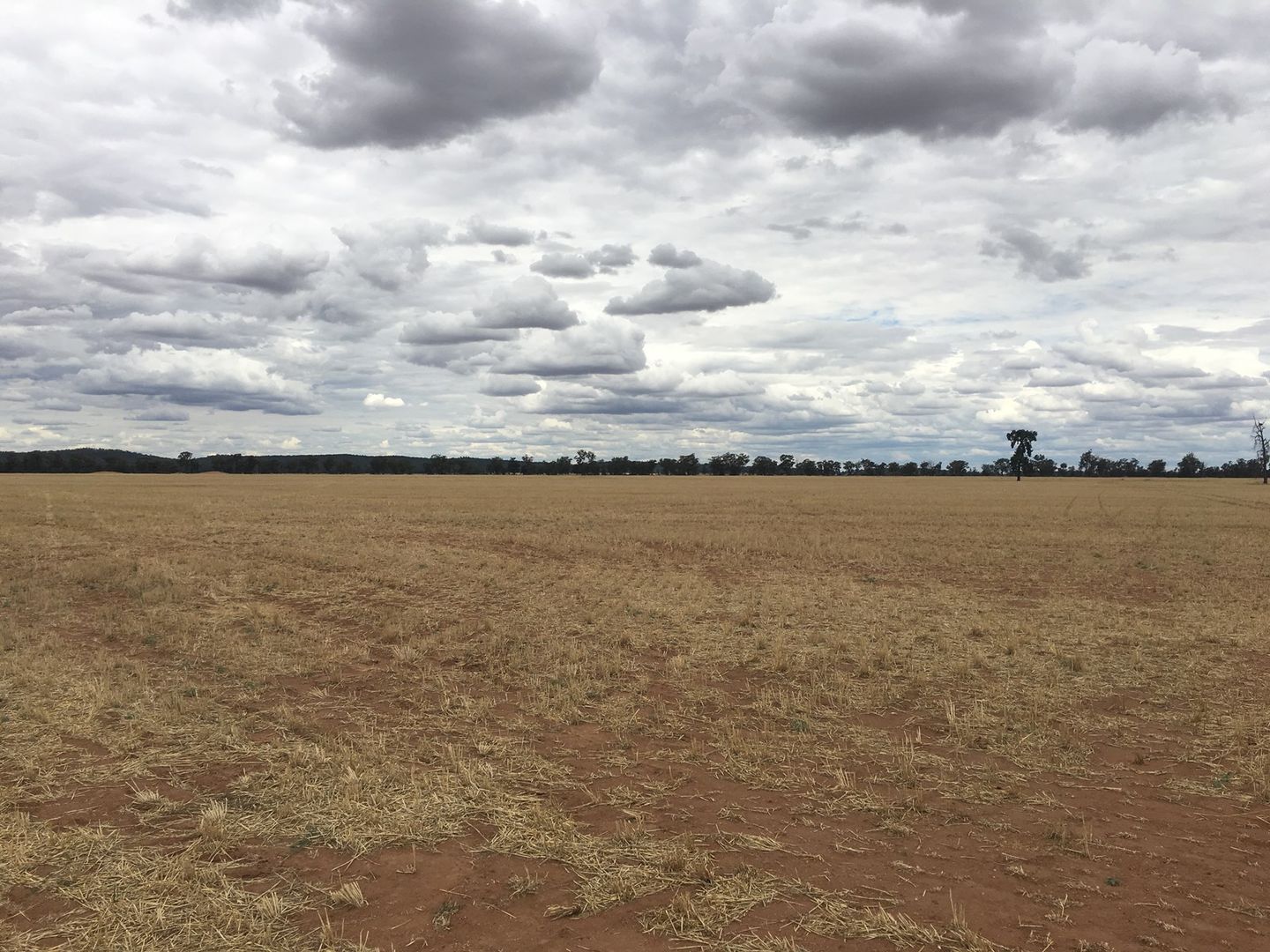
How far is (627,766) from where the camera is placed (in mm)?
8781

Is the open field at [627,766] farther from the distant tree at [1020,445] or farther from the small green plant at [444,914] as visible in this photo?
the distant tree at [1020,445]

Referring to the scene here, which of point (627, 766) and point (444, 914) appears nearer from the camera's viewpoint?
point (444, 914)

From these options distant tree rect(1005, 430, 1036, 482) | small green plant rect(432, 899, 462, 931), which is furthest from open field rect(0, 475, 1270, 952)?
distant tree rect(1005, 430, 1036, 482)

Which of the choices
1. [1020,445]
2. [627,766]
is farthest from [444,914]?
[1020,445]

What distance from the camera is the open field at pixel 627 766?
5.81 metres

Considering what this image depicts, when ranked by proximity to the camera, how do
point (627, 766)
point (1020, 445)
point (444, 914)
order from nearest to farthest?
point (444, 914) < point (627, 766) < point (1020, 445)

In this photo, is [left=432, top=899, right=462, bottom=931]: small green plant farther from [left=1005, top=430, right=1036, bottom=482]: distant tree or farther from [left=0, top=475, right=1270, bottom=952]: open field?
[left=1005, top=430, right=1036, bottom=482]: distant tree

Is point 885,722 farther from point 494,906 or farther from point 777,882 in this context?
point 494,906

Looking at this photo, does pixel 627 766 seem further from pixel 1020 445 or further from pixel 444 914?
pixel 1020 445

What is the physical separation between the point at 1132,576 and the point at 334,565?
24048mm

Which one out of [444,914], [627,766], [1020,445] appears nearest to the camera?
[444,914]

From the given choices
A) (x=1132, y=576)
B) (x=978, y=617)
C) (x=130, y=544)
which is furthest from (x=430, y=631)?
(x=1132, y=576)

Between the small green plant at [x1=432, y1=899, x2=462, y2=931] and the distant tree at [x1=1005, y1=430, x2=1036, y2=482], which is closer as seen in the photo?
the small green plant at [x1=432, y1=899, x2=462, y2=931]

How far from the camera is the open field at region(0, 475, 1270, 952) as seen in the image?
5.81 metres
